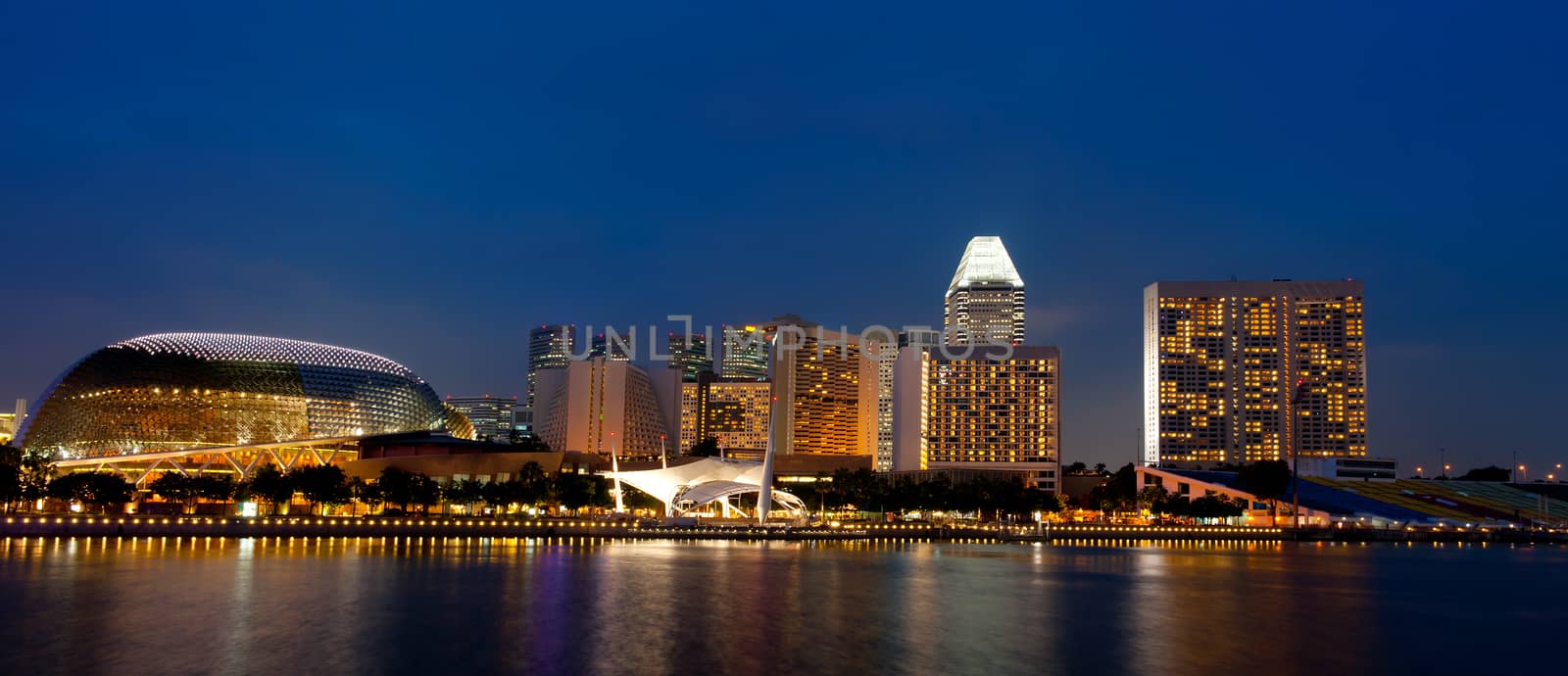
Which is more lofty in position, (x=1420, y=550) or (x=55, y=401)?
(x=55, y=401)

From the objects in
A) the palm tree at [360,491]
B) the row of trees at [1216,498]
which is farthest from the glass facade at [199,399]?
the row of trees at [1216,498]

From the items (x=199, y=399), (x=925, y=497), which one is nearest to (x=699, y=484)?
(x=925, y=497)

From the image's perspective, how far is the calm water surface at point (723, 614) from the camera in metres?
33.1

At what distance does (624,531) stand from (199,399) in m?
55.8

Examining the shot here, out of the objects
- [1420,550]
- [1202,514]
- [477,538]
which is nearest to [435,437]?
[477,538]

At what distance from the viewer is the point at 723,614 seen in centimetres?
4288

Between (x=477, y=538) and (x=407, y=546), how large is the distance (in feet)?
40.3

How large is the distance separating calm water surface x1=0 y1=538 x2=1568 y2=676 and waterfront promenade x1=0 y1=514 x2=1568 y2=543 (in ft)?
34.1

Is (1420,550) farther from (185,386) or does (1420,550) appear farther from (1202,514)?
(185,386)

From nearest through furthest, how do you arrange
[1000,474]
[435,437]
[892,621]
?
[892,621], [435,437], [1000,474]

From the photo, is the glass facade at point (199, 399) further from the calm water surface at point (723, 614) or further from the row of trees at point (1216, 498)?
the row of trees at point (1216, 498)

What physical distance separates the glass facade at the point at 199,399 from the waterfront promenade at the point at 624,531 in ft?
119

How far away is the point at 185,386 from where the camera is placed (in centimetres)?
12925

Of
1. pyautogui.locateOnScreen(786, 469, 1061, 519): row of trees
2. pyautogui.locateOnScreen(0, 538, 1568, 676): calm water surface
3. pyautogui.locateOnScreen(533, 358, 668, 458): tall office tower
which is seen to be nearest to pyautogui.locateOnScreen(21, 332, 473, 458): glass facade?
pyautogui.locateOnScreen(533, 358, 668, 458): tall office tower
